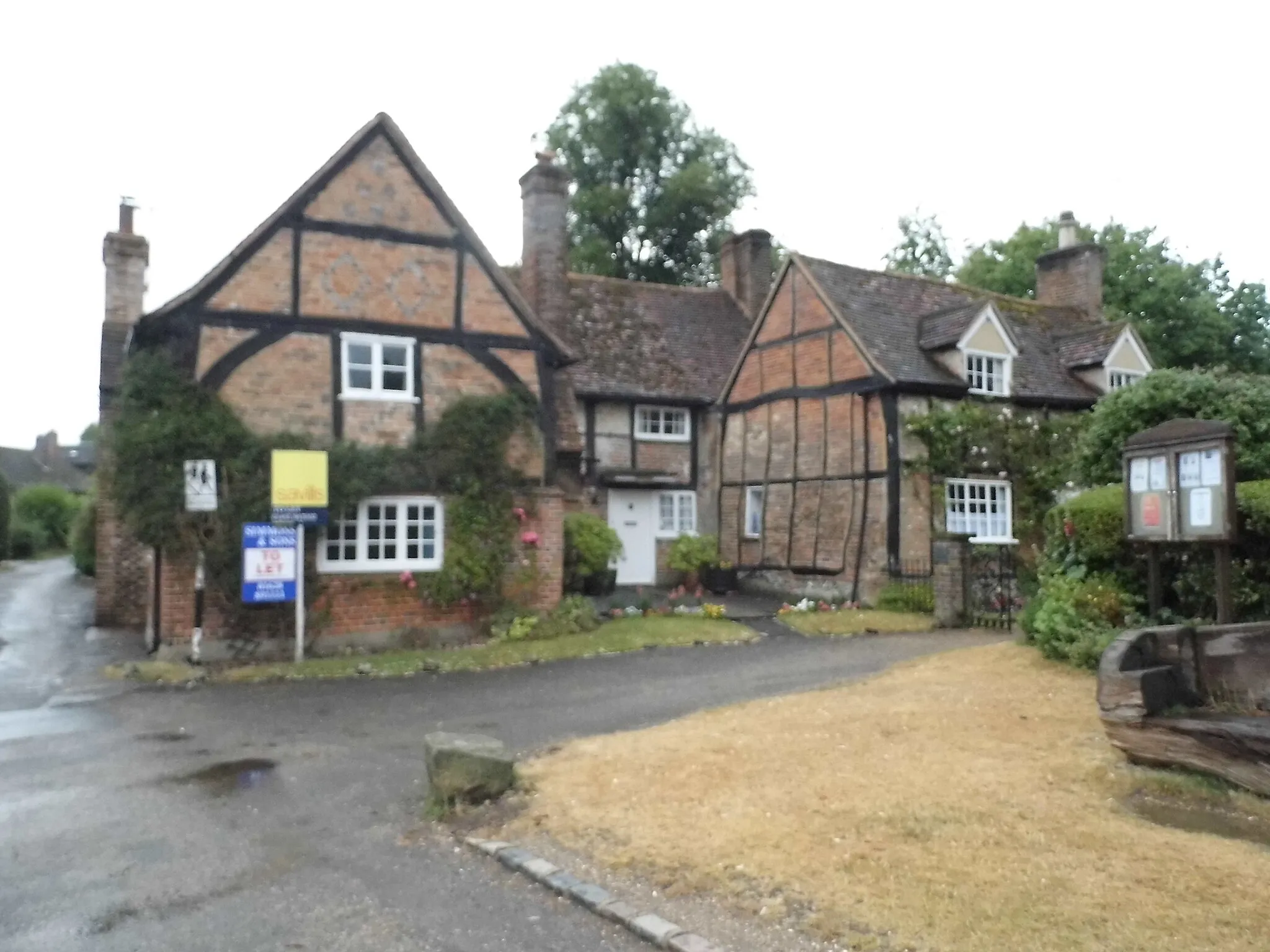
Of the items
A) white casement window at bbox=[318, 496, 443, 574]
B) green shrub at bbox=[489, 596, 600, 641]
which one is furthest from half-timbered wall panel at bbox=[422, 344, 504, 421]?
green shrub at bbox=[489, 596, 600, 641]

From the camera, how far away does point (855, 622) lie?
18.2 meters

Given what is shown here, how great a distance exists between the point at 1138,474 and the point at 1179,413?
3.43 m

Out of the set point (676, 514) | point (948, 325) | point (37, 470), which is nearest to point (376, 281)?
point (676, 514)

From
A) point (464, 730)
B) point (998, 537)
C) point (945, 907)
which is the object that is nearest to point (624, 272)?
point (998, 537)

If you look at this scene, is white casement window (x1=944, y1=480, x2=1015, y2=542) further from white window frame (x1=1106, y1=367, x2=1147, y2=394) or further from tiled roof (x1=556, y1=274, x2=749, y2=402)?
tiled roof (x1=556, y1=274, x2=749, y2=402)

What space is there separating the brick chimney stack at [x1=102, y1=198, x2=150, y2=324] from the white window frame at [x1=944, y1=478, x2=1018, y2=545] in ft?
56.3

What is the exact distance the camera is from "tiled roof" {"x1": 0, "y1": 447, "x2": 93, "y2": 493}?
237 ft

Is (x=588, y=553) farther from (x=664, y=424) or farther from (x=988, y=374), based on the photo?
(x=988, y=374)

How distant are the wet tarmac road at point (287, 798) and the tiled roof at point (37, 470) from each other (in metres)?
65.7

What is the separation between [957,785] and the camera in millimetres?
7078

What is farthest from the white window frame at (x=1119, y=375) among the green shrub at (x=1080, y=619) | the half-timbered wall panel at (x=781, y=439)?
the green shrub at (x=1080, y=619)

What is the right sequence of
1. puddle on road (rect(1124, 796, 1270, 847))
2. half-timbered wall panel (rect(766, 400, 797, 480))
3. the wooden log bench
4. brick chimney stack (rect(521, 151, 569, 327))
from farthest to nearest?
1. half-timbered wall panel (rect(766, 400, 797, 480))
2. brick chimney stack (rect(521, 151, 569, 327))
3. the wooden log bench
4. puddle on road (rect(1124, 796, 1270, 847))

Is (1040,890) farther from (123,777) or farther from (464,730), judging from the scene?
(123,777)

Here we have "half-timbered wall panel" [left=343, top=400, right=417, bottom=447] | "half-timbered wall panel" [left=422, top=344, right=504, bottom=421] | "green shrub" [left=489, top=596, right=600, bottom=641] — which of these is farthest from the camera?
"half-timbered wall panel" [left=422, top=344, right=504, bottom=421]
